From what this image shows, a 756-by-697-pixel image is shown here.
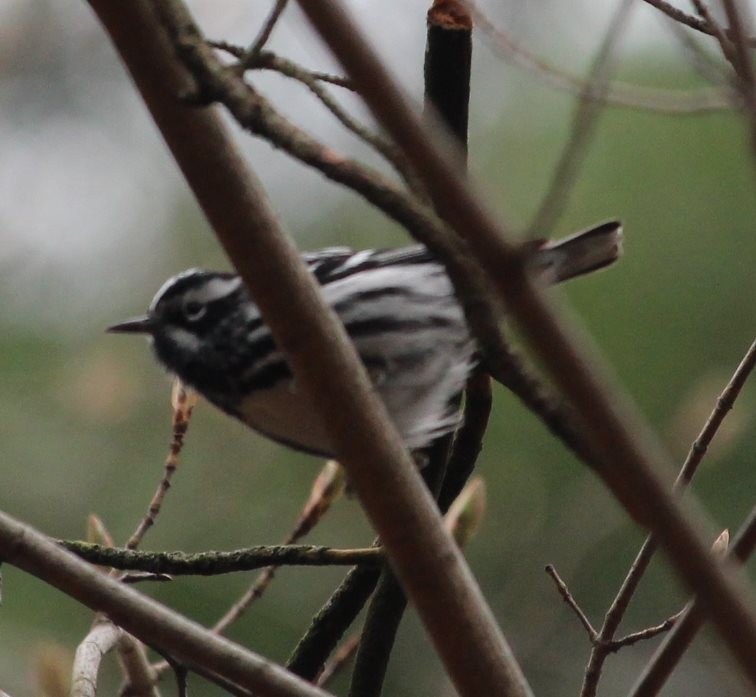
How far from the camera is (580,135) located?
84 cm

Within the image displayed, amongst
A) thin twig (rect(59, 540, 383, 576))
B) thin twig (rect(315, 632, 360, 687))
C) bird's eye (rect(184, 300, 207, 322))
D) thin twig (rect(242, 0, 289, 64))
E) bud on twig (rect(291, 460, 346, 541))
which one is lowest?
thin twig (rect(315, 632, 360, 687))

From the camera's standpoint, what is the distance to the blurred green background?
3.33 meters

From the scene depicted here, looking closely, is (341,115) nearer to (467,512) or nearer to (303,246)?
(467,512)

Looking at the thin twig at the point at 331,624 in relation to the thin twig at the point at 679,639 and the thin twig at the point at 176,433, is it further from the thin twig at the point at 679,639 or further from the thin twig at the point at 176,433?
the thin twig at the point at 679,639

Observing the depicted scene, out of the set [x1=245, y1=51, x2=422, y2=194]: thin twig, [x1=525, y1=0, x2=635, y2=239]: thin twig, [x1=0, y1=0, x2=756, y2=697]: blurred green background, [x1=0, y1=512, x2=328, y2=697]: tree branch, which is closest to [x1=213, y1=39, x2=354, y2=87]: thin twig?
[x1=245, y1=51, x2=422, y2=194]: thin twig

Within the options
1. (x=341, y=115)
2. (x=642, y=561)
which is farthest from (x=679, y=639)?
(x=341, y=115)

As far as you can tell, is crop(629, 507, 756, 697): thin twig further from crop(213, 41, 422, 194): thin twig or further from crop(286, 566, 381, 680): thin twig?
crop(286, 566, 381, 680): thin twig

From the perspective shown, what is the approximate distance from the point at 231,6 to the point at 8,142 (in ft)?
3.30

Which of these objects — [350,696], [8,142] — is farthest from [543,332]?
[8,142]

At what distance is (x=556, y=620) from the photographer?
127 inches

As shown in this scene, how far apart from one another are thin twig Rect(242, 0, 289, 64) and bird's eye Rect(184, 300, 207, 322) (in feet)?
2.37

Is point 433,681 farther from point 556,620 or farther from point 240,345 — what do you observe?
point 240,345

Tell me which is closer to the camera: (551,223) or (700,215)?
(551,223)

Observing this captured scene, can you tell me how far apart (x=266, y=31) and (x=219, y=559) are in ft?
1.95
